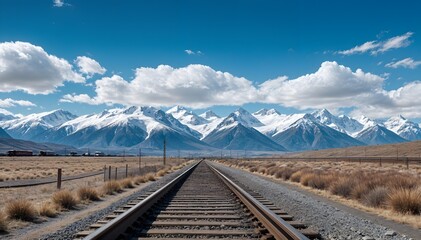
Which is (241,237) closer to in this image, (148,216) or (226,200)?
(148,216)

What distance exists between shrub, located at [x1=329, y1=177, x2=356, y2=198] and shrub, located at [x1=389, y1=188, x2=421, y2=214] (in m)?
4.71

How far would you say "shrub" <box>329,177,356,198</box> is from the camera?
1726 centimetres

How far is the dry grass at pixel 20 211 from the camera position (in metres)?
10.9

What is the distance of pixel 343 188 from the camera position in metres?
17.6

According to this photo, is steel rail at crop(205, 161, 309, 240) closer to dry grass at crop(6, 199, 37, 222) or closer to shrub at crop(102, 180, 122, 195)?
dry grass at crop(6, 199, 37, 222)

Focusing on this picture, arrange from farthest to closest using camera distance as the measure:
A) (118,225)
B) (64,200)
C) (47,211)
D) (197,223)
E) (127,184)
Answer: (127,184)
(64,200)
(47,211)
(197,223)
(118,225)

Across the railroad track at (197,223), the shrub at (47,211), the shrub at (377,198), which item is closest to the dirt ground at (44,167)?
the shrub at (47,211)

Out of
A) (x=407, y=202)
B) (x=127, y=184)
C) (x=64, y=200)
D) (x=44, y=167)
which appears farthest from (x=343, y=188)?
(x=44, y=167)

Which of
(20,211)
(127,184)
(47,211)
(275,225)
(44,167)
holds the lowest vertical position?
(44,167)

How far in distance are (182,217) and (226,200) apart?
4.31 meters

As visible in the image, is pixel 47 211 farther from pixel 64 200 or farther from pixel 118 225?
pixel 118 225

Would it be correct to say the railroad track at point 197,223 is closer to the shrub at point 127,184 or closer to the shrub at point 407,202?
the shrub at point 407,202

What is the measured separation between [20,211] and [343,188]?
475 inches

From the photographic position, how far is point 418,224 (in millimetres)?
9859
